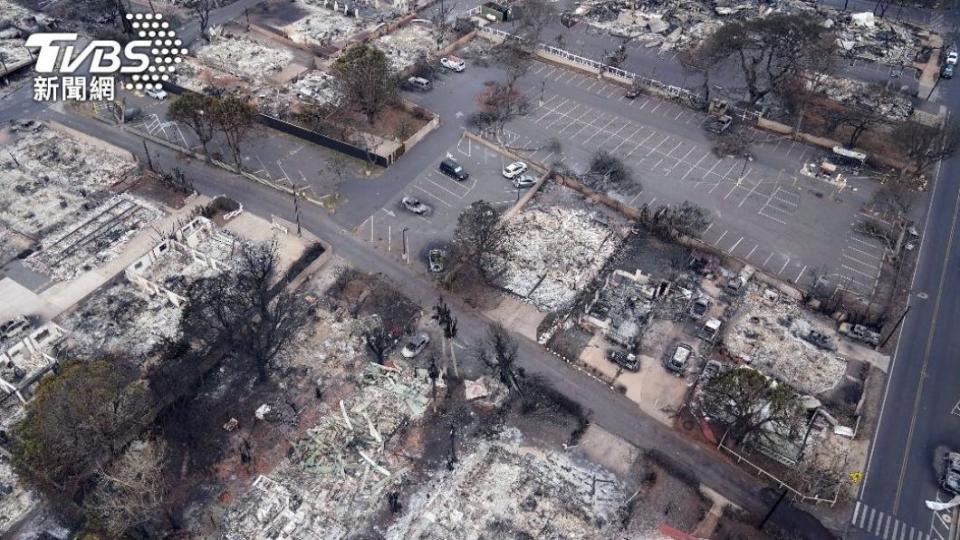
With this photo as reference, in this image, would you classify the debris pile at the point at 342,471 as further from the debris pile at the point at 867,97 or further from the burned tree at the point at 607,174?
the debris pile at the point at 867,97

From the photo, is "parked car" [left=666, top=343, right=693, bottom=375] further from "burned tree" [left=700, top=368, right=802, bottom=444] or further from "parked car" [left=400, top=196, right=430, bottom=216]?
"parked car" [left=400, top=196, right=430, bottom=216]

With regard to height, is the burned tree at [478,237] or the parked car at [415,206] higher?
the burned tree at [478,237]

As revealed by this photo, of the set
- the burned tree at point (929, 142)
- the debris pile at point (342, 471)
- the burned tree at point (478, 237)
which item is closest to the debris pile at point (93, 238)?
the debris pile at point (342, 471)

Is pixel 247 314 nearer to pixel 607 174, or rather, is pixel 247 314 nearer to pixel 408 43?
pixel 607 174

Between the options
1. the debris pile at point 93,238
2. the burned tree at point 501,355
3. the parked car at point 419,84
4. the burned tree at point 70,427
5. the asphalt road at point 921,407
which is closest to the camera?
the burned tree at point 70,427

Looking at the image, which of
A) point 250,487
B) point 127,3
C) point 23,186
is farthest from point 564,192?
point 127,3
